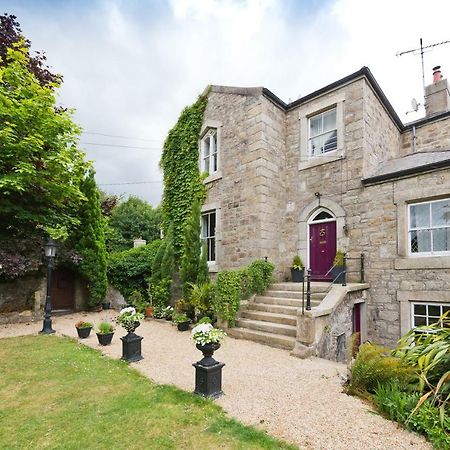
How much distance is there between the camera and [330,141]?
9.66 meters

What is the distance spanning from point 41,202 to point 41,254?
1.93m

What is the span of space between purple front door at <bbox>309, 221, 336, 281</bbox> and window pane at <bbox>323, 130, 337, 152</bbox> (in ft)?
8.33

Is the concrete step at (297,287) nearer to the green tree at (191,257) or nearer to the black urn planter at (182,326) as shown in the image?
the green tree at (191,257)

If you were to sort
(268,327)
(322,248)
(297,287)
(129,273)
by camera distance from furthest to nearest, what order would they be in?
(129,273)
(322,248)
(297,287)
(268,327)

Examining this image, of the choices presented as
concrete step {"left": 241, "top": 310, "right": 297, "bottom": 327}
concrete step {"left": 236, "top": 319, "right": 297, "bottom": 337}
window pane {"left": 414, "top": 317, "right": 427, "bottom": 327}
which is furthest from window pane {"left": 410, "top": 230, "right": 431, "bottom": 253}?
concrete step {"left": 236, "top": 319, "right": 297, "bottom": 337}

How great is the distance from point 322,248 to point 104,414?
7.77 m

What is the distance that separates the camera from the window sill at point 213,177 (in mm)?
10898

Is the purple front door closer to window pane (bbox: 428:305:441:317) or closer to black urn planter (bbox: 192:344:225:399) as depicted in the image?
window pane (bbox: 428:305:441:317)

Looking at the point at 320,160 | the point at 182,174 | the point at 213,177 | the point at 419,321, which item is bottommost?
the point at 419,321

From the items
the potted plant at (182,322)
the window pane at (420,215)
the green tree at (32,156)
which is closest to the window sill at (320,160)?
the window pane at (420,215)

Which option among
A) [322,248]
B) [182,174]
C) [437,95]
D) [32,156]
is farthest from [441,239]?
[32,156]

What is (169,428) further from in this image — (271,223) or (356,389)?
(271,223)

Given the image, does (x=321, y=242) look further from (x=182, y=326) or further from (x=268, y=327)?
(x=182, y=326)

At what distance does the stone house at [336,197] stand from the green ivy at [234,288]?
0.54 m
